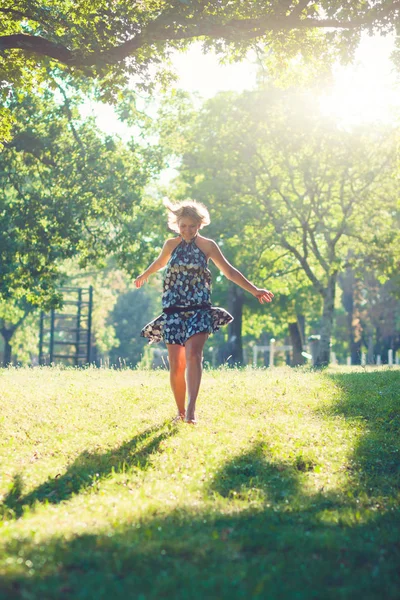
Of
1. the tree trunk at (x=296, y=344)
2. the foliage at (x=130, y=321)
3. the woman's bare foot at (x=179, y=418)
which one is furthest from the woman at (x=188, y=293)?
the foliage at (x=130, y=321)

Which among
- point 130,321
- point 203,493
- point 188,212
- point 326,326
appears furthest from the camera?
point 130,321

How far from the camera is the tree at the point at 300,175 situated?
28.4 meters

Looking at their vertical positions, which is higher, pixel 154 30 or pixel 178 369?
pixel 154 30

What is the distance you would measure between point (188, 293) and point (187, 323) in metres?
0.35

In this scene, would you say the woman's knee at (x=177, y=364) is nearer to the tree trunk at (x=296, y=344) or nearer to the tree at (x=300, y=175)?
the tree at (x=300, y=175)

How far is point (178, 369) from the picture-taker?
8.70 meters

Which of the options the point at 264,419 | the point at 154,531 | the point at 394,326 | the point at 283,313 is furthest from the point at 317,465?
the point at 394,326

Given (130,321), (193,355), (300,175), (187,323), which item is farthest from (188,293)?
(130,321)

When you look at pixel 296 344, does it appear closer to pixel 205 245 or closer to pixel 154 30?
pixel 154 30

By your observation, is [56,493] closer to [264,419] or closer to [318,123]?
[264,419]

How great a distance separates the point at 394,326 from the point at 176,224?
5055 cm

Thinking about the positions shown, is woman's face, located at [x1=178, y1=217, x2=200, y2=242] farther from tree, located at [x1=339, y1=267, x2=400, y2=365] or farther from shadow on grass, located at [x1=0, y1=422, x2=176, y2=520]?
tree, located at [x1=339, y1=267, x2=400, y2=365]

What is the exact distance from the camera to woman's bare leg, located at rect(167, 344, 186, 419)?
8594mm

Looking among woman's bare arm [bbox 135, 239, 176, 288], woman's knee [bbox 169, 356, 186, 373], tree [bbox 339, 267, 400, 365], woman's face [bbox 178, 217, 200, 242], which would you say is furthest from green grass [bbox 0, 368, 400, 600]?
tree [bbox 339, 267, 400, 365]
